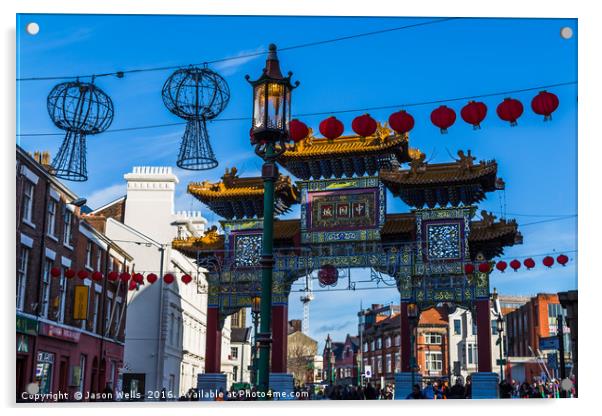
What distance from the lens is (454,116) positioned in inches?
549

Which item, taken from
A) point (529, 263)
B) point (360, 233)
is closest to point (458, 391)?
point (529, 263)

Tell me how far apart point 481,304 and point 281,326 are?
5.12 meters

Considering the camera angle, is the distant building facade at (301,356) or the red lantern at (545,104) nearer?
the red lantern at (545,104)

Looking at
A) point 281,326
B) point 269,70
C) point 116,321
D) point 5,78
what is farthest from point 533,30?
point 116,321

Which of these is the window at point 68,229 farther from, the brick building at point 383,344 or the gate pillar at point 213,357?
the brick building at point 383,344

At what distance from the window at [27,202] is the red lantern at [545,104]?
8.48 metres

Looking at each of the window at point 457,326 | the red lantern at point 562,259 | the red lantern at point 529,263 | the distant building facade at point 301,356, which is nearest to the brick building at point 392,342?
the window at point 457,326

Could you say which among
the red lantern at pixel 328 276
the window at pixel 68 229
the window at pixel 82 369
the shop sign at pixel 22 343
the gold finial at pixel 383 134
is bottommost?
the window at pixel 82 369

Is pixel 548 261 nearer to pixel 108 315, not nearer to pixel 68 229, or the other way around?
pixel 68 229

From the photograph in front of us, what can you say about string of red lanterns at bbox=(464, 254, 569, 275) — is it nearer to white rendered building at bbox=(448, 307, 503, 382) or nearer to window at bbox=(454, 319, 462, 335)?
white rendered building at bbox=(448, 307, 503, 382)

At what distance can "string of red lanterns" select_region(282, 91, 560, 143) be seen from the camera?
13430 millimetres

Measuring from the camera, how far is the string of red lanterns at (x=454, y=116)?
44.1 feet

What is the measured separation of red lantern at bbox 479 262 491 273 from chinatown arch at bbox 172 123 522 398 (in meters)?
0.44
